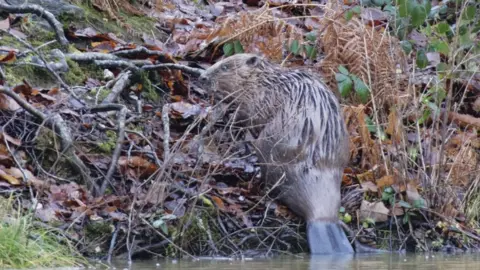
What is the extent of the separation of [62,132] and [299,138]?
54.5 inches

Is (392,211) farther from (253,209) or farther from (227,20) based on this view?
(227,20)

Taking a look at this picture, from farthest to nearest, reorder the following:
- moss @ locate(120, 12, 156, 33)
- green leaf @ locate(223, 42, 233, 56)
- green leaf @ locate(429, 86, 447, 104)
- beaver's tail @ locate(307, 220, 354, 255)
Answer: moss @ locate(120, 12, 156, 33)
green leaf @ locate(223, 42, 233, 56)
green leaf @ locate(429, 86, 447, 104)
beaver's tail @ locate(307, 220, 354, 255)

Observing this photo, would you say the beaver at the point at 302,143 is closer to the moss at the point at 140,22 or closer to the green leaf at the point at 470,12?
the green leaf at the point at 470,12

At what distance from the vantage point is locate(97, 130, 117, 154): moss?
19.0ft

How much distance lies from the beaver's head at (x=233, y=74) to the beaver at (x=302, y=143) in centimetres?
2

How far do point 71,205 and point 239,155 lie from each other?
143 centimetres

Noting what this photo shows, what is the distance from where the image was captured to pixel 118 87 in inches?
245

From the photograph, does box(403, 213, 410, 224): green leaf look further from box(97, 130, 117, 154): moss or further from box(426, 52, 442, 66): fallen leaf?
box(426, 52, 442, 66): fallen leaf

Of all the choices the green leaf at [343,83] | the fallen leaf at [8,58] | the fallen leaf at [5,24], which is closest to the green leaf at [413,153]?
the green leaf at [343,83]

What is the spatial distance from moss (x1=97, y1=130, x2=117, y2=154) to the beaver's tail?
4.22ft

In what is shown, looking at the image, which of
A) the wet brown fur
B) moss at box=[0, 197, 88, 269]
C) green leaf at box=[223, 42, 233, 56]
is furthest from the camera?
green leaf at box=[223, 42, 233, 56]

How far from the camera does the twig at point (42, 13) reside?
654 cm

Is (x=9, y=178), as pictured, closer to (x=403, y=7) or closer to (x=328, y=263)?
(x=328, y=263)

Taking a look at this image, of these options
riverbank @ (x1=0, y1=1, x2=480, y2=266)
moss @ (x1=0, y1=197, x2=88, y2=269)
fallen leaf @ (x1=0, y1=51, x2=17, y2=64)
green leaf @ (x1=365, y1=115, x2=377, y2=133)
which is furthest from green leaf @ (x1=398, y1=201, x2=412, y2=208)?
fallen leaf @ (x1=0, y1=51, x2=17, y2=64)
